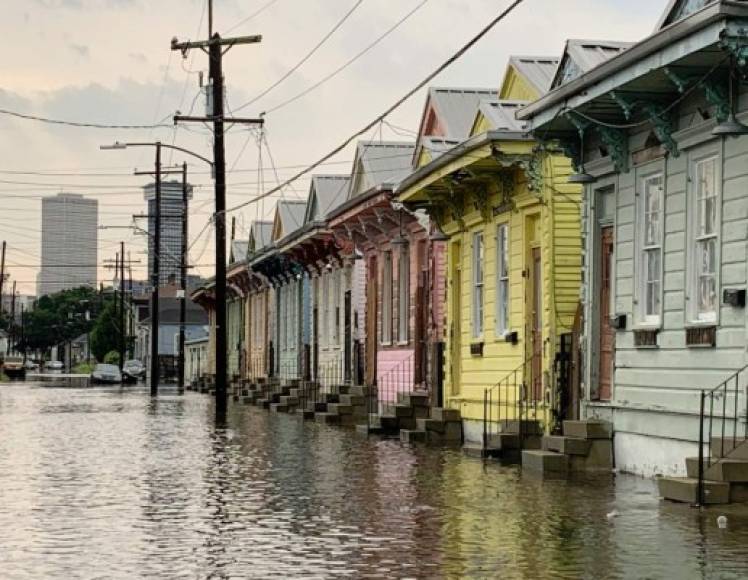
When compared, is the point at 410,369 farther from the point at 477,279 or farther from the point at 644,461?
the point at 644,461

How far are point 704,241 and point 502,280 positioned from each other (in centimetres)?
936

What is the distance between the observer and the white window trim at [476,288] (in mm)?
29172

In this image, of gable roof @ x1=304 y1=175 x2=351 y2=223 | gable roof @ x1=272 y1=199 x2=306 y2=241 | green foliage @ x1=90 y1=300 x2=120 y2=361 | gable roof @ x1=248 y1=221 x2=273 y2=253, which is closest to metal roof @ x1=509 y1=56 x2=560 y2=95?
gable roof @ x1=304 y1=175 x2=351 y2=223

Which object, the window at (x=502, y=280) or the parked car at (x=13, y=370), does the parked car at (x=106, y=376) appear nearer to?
the parked car at (x=13, y=370)

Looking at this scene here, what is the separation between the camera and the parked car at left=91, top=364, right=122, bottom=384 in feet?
307

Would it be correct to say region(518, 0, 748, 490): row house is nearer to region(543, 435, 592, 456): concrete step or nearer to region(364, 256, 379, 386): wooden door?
region(543, 435, 592, 456): concrete step

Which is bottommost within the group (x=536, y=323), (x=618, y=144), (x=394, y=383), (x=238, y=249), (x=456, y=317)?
(x=394, y=383)

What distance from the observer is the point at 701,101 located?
18.4 m

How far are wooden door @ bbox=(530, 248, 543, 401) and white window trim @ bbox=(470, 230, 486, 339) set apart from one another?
9.69ft

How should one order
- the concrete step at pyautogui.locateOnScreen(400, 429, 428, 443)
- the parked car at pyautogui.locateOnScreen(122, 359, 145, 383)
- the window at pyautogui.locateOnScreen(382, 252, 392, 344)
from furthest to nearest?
the parked car at pyautogui.locateOnScreen(122, 359, 145, 383) < the window at pyautogui.locateOnScreen(382, 252, 392, 344) < the concrete step at pyautogui.locateOnScreen(400, 429, 428, 443)

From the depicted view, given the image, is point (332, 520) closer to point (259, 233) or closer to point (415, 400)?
point (415, 400)

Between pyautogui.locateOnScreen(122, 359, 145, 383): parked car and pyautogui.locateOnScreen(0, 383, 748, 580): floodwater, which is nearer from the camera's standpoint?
pyautogui.locateOnScreen(0, 383, 748, 580): floodwater

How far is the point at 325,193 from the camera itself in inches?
2085

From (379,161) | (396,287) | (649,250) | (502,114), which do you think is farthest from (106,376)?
(649,250)
